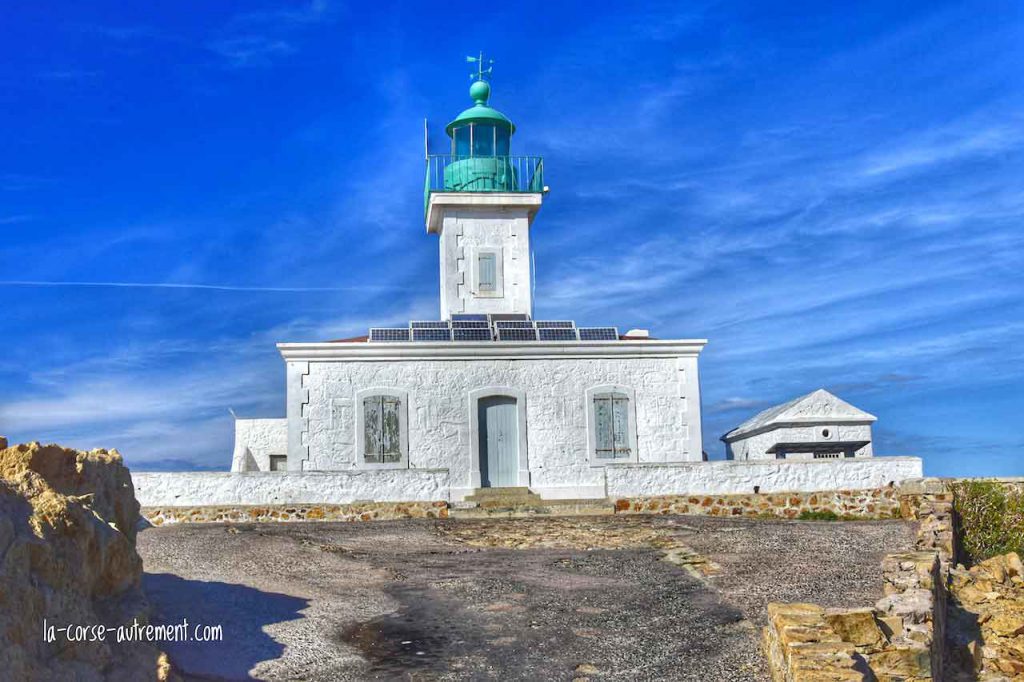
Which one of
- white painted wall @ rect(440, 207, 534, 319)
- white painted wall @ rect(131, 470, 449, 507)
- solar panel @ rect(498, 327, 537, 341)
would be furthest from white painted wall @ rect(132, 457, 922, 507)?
white painted wall @ rect(440, 207, 534, 319)

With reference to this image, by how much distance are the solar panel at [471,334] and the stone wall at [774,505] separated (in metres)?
4.67

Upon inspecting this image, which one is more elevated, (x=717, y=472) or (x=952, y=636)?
(x=717, y=472)

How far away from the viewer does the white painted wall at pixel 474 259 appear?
2219 centimetres

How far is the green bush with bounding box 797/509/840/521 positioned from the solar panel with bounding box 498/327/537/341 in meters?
6.16

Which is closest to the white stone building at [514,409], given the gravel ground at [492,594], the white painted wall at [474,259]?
the white painted wall at [474,259]

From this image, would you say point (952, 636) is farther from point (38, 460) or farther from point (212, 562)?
point (38, 460)

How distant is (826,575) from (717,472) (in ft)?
19.5

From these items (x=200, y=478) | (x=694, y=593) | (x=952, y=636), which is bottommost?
(x=952, y=636)

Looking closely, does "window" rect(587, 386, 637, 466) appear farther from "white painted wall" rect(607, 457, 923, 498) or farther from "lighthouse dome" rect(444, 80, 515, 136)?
"lighthouse dome" rect(444, 80, 515, 136)

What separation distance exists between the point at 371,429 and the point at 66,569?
40.3 feet

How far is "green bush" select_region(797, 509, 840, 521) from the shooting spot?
1599cm

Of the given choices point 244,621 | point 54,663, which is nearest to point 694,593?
point 244,621

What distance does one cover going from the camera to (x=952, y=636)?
1059cm

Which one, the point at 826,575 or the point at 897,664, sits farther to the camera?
the point at 826,575
